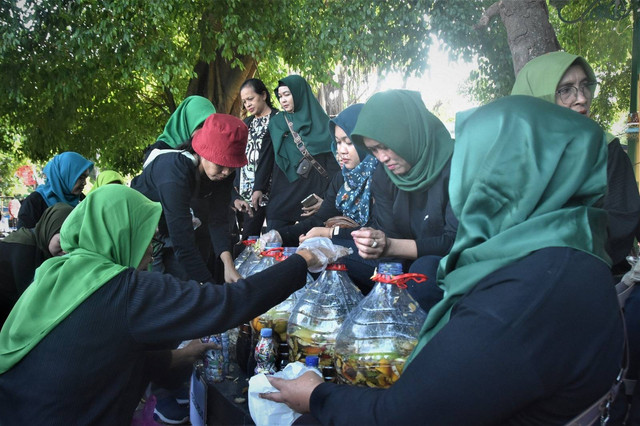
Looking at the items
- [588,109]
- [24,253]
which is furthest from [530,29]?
[24,253]

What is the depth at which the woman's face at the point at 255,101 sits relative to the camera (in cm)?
432

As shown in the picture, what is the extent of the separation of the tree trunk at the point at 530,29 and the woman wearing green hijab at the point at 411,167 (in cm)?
282

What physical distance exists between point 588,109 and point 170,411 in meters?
2.53

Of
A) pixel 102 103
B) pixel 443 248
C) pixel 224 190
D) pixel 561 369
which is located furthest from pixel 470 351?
pixel 102 103

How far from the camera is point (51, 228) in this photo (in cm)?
292

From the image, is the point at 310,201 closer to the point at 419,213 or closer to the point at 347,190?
the point at 347,190

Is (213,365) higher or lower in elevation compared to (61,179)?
lower

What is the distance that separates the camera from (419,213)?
251cm

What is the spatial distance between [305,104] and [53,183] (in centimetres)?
202

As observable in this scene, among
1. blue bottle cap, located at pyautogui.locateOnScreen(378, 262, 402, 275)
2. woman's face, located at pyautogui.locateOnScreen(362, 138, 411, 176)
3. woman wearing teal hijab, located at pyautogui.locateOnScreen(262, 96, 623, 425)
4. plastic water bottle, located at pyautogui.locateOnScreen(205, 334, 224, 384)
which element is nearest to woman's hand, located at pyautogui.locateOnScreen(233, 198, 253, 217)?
woman's face, located at pyautogui.locateOnScreen(362, 138, 411, 176)

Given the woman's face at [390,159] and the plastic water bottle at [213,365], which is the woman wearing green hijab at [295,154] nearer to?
the woman's face at [390,159]

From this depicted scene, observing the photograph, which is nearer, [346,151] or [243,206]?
[346,151]

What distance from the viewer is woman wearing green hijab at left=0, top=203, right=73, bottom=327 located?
278 cm

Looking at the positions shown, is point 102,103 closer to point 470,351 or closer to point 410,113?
point 410,113
